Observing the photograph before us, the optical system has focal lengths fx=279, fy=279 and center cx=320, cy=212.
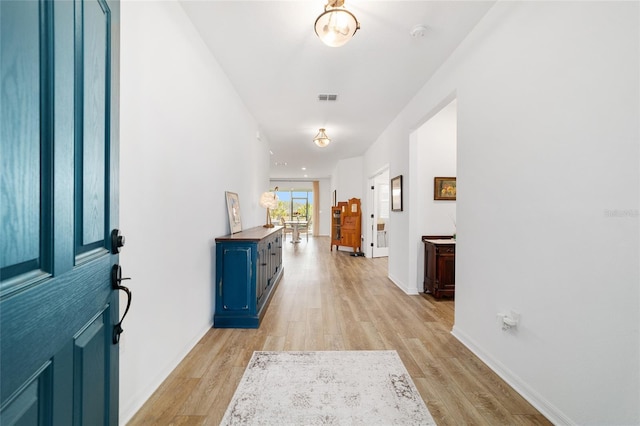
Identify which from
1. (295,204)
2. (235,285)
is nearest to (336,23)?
(235,285)

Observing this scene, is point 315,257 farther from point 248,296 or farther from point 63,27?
point 63,27

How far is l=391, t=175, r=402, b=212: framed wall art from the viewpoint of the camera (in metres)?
4.49

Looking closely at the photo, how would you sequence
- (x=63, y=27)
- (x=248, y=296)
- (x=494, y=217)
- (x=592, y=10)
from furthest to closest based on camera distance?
(x=248, y=296) < (x=494, y=217) < (x=592, y=10) < (x=63, y=27)

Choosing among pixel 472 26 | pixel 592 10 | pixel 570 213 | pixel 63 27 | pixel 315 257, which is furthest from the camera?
pixel 315 257

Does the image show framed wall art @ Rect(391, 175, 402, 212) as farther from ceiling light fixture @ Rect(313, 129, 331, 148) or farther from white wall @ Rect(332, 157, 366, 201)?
white wall @ Rect(332, 157, 366, 201)

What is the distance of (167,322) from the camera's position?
200 centimetres

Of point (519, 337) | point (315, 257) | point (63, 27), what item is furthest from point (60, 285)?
point (315, 257)

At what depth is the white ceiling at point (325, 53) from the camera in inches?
85.1

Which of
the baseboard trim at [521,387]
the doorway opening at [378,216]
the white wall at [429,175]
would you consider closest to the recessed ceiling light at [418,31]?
the white wall at [429,175]

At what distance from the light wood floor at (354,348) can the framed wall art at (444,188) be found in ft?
4.91

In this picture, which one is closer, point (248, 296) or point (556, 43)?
point (556, 43)

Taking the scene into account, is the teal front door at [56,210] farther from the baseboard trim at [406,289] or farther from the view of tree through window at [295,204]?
the view of tree through window at [295,204]

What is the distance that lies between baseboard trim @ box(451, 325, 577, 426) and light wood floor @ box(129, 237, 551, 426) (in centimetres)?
4

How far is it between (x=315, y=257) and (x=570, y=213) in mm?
6059
